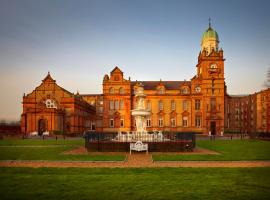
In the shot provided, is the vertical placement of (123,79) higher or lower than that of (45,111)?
higher

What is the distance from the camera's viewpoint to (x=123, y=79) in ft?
239

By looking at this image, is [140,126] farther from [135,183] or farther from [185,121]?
[185,121]

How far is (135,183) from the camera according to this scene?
13.4 meters

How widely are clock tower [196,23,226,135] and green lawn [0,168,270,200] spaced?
54.3 m

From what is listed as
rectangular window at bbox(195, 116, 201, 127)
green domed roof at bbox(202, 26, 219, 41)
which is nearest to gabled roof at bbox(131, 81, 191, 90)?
rectangular window at bbox(195, 116, 201, 127)

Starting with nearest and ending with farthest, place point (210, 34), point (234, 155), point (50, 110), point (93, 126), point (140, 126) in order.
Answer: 1. point (234, 155)
2. point (140, 126)
3. point (50, 110)
4. point (210, 34)
5. point (93, 126)

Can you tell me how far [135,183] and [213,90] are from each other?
200ft

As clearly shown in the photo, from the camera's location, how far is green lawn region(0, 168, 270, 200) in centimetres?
1138

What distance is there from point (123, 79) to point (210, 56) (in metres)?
20.6

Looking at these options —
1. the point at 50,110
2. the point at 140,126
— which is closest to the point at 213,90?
the point at 50,110

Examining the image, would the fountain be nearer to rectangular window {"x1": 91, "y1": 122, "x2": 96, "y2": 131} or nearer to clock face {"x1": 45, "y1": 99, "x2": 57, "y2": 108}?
clock face {"x1": 45, "y1": 99, "x2": 57, "y2": 108}

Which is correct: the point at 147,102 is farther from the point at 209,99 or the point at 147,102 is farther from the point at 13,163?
the point at 13,163

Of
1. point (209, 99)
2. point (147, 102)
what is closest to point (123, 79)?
point (147, 102)

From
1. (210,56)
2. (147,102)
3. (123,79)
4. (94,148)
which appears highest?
(210,56)
